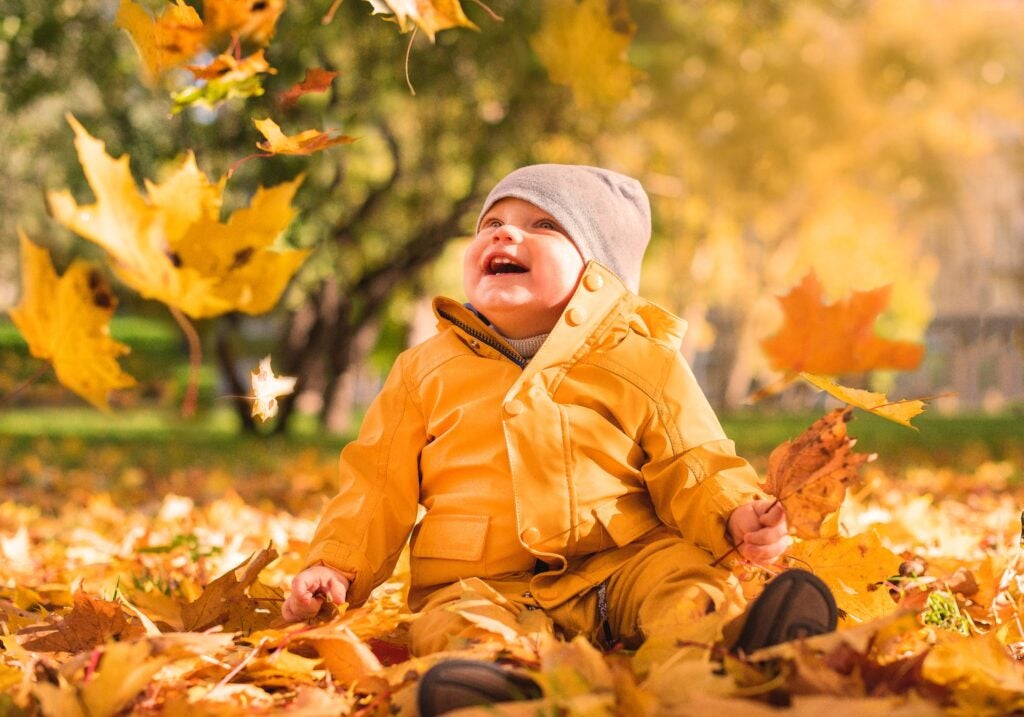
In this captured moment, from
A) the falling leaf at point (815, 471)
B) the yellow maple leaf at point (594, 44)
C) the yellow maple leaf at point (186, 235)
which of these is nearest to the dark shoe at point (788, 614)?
the falling leaf at point (815, 471)

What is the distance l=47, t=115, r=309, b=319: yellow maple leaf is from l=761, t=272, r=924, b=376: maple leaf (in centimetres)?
88

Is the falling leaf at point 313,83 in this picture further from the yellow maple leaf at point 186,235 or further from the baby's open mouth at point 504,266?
the baby's open mouth at point 504,266

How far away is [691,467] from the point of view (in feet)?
5.69

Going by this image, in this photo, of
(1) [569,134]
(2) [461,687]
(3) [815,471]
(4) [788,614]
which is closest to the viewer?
(2) [461,687]

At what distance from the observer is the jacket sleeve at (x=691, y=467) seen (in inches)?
65.9

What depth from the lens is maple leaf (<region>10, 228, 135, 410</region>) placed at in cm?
175

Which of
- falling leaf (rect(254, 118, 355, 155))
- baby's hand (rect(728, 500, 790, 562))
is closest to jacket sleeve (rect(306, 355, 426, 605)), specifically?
falling leaf (rect(254, 118, 355, 155))

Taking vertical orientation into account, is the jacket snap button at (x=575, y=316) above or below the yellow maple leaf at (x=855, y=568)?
above

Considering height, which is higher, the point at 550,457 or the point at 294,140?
the point at 294,140

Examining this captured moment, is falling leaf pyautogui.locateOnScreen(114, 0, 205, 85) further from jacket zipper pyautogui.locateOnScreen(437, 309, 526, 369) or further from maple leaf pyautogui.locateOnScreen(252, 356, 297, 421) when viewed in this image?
jacket zipper pyautogui.locateOnScreen(437, 309, 526, 369)

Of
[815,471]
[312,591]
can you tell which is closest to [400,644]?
[312,591]

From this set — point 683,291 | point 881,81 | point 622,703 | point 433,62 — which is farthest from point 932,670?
point 683,291

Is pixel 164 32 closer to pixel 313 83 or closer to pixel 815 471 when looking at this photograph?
pixel 313 83

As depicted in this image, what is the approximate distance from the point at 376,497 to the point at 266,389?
39 centimetres
